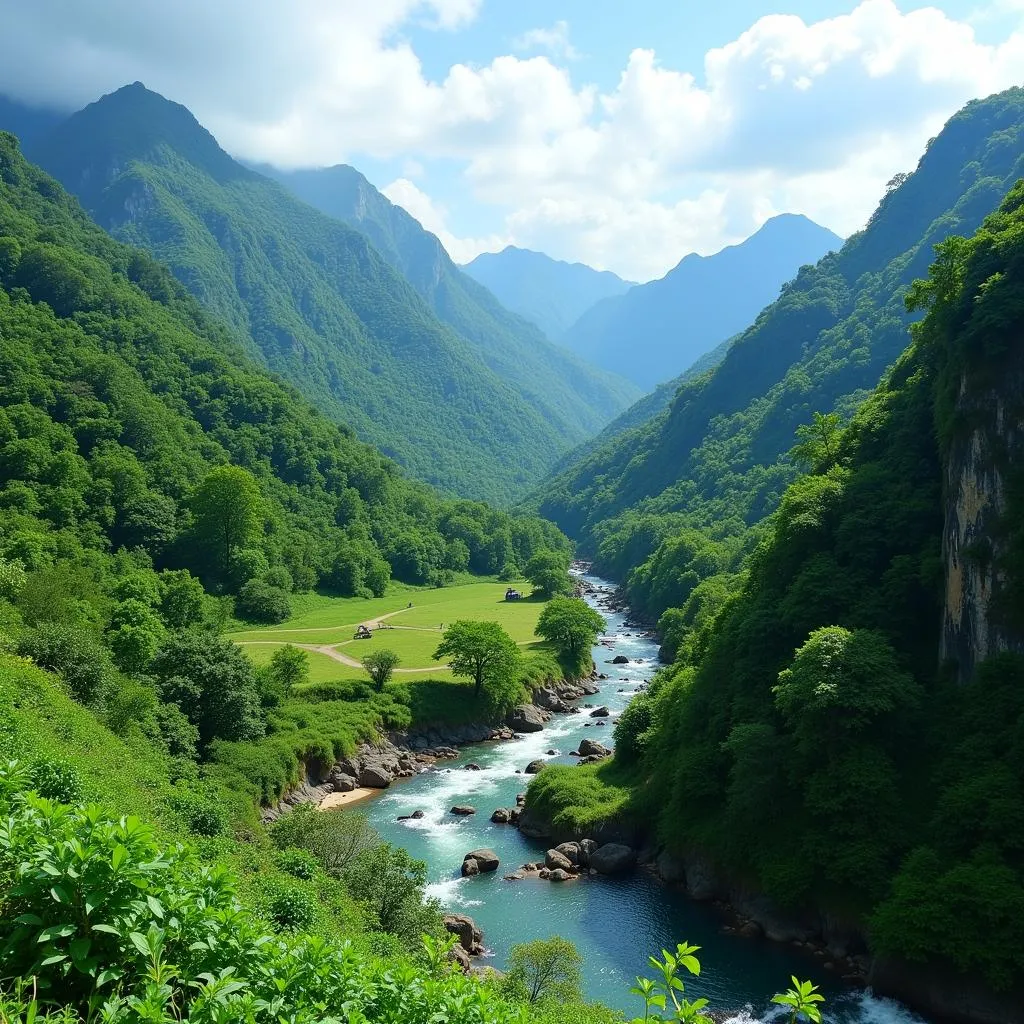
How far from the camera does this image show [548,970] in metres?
28.8

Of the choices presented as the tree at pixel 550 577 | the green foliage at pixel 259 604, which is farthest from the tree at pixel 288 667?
the tree at pixel 550 577

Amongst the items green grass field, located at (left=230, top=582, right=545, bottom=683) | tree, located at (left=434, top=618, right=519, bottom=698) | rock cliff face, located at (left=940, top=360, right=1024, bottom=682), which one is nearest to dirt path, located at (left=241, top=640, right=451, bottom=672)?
green grass field, located at (left=230, top=582, right=545, bottom=683)

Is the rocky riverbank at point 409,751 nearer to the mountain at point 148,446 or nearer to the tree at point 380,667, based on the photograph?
the tree at point 380,667

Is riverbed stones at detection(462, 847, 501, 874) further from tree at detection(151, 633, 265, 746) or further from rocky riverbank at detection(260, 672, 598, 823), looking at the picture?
tree at detection(151, 633, 265, 746)

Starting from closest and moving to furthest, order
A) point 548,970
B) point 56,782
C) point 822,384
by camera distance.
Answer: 1. point 56,782
2. point 548,970
3. point 822,384

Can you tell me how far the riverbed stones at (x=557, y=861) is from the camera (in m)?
45.1

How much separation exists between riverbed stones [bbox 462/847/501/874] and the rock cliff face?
1142 inches

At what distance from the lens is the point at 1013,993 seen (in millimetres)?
29484

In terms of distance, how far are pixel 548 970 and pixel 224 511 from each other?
8539cm

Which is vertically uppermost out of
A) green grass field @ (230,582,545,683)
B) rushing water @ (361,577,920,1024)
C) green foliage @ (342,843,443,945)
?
green foliage @ (342,843,443,945)

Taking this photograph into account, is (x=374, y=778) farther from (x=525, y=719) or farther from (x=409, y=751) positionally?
(x=525, y=719)

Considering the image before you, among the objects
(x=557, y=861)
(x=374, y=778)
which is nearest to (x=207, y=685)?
(x=374, y=778)

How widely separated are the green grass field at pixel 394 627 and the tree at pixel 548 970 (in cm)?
4441

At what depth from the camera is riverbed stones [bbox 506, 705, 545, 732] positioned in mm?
74000
